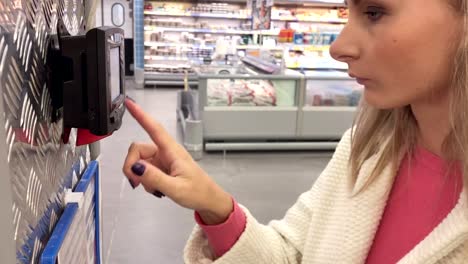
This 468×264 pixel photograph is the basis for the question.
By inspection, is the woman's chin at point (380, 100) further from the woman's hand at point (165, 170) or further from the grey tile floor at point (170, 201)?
the grey tile floor at point (170, 201)

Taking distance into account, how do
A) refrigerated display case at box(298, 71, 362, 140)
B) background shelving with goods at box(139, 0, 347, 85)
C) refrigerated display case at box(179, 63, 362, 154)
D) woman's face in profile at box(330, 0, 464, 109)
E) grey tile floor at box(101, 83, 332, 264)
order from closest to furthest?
woman's face in profile at box(330, 0, 464, 109)
grey tile floor at box(101, 83, 332, 264)
refrigerated display case at box(179, 63, 362, 154)
refrigerated display case at box(298, 71, 362, 140)
background shelving with goods at box(139, 0, 347, 85)

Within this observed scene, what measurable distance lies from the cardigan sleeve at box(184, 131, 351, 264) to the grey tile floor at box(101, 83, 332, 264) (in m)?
1.91

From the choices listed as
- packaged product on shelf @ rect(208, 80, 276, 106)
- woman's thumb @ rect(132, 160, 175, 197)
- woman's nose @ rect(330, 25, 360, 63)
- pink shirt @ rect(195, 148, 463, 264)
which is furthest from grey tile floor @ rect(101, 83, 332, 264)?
woman's nose @ rect(330, 25, 360, 63)

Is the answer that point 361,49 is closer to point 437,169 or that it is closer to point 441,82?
point 441,82

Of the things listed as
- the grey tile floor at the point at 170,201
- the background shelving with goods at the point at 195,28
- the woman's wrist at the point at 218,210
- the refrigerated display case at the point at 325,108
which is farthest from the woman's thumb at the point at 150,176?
the background shelving with goods at the point at 195,28

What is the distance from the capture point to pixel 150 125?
81cm

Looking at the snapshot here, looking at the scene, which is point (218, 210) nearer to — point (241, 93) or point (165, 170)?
point (165, 170)

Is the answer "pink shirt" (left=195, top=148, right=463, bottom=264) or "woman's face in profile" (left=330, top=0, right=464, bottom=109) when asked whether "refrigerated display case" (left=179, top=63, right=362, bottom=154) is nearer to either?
"pink shirt" (left=195, top=148, right=463, bottom=264)

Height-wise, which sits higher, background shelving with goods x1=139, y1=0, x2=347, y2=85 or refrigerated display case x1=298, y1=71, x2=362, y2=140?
background shelving with goods x1=139, y1=0, x2=347, y2=85

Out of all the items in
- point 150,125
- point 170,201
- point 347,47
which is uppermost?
point 347,47

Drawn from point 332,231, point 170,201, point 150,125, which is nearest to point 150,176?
point 150,125

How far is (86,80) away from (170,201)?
331 centimetres

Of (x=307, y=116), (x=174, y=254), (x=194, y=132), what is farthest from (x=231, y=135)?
(x=174, y=254)

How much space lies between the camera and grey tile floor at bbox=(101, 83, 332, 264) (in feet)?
10.2
